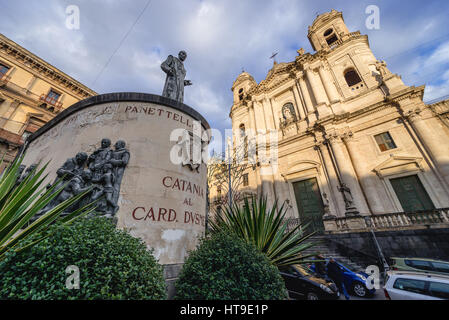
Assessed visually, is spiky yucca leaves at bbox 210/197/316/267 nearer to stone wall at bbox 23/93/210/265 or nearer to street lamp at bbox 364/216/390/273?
stone wall at bbox 23/93/210/265

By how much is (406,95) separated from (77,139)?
17230 millimetres

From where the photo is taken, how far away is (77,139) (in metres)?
3.41

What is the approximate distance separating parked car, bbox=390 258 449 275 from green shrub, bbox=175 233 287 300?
6.02 m

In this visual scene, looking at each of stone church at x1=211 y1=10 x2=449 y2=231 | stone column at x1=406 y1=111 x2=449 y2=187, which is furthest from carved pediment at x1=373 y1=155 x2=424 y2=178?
stone column at x1=406 y1=111 x2=449 y2=187

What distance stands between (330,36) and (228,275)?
25395 millimetres

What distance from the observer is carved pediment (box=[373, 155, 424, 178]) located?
35.6 feet

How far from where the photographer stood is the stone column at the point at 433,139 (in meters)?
9.95

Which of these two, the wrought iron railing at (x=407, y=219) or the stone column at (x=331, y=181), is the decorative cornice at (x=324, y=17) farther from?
the wrought iron railing at (x=407, y=219)

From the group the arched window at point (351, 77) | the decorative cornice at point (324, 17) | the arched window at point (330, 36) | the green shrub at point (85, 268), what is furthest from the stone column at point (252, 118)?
the green shrub at point (85, 268)

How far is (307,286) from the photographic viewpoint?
4.97m

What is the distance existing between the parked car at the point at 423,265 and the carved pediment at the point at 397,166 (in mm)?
7806

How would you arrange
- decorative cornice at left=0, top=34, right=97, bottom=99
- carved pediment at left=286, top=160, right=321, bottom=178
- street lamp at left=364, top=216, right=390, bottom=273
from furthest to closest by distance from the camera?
decorative cornice at left=0, top=34, right=97, bottom=99
carved pediment at left=286, top=160, right=321, bottom=178
street lamp at left=364, top=216, right=390, bottom=273
